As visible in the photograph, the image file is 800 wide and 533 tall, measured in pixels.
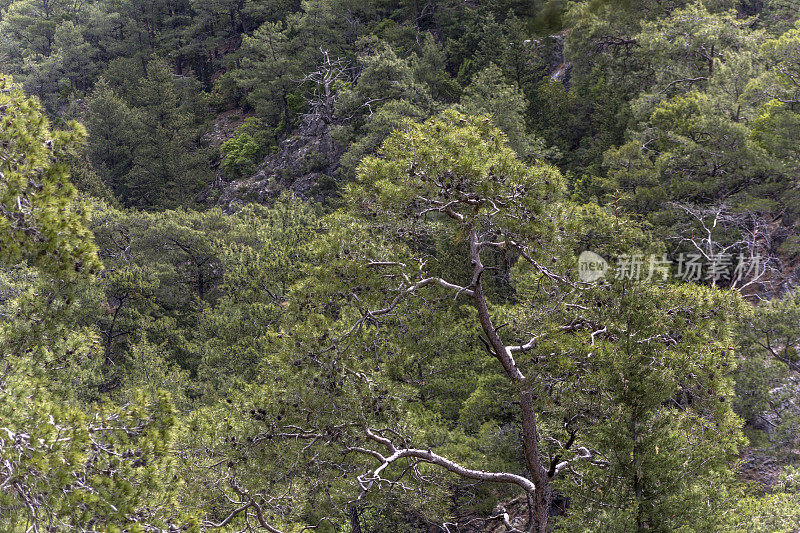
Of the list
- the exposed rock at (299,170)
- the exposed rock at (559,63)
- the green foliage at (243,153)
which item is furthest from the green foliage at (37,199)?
the green foliage at (243,153)

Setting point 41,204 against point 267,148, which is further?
point 267,148

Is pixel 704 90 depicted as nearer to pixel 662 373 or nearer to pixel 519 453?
pixel 519 453

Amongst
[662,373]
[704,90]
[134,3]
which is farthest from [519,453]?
[134,3]

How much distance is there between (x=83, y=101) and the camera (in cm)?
5434

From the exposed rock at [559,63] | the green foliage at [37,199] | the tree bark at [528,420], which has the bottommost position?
the exposed rock at [559,63]

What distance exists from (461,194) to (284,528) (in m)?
5.80

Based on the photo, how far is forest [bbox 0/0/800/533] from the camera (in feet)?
19.0

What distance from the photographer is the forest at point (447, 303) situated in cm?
579

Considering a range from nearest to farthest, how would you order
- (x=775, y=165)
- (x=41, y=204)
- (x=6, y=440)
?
1. (x=6, y=440)
2. (x=41, y=204)
3. (x=775, y=165)

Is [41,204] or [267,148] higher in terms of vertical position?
[41,204]

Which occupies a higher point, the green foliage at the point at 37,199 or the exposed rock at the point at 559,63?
the green foliage at the point at 37,199

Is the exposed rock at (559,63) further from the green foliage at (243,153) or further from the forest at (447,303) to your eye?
the green foliage at (243,153)

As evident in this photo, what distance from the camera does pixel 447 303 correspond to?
1644 centimetres

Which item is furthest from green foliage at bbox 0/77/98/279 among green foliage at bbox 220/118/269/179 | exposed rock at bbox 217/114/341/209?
green foliage at bbox 220/118/269/179
